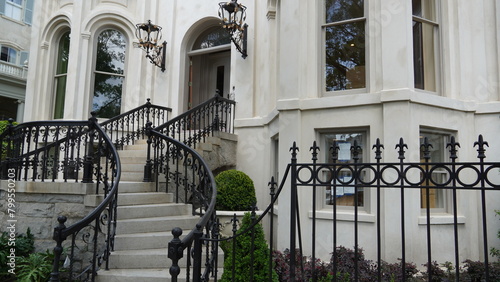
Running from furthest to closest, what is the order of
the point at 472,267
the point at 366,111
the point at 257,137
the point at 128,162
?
the point at 257,137
the point at 128,162
the point at 366,111
the point at 472,267

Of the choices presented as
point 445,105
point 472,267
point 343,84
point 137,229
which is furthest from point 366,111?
point 137,229

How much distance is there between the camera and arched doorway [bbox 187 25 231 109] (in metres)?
10.5

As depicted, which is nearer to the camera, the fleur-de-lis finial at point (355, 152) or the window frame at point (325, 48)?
the fleur-de-lis finial at point (355, 152)

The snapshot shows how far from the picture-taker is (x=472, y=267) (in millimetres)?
4820

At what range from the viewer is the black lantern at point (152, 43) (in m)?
9.58

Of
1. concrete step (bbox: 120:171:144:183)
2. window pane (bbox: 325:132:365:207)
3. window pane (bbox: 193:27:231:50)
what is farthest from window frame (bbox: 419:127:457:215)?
window pane (bbox: 193:27:231:50)

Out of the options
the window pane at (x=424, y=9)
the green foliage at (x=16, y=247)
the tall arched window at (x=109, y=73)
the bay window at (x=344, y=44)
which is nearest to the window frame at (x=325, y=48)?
the bay window at (x=344, y=44)

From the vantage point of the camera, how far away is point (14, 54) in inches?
751

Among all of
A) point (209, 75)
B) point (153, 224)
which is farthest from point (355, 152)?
point (209, 75)

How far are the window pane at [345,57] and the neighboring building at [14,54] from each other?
57.1 ft

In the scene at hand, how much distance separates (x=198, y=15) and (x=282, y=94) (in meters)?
5.22

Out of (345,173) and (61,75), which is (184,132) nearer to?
(345,173)

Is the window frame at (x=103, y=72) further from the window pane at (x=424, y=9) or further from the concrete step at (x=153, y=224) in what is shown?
the window pane at (x=424, y=9)

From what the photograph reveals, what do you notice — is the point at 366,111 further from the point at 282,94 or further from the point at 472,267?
the point at 472,267
